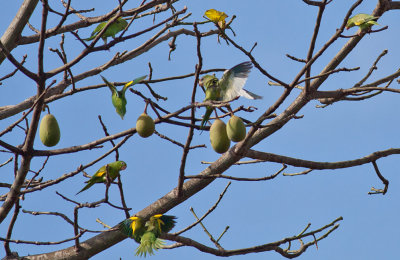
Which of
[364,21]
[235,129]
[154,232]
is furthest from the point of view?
[364,21]

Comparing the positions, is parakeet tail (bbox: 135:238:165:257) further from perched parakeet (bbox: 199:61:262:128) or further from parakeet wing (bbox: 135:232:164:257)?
perched parakeet (bbox: 199:61:262:128)

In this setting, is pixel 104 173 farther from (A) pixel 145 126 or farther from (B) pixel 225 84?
(B) pixel 225 84

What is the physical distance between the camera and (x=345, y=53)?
368 centimetres

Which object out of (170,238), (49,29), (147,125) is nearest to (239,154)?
(170,238)

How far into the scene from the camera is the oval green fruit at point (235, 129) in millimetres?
2629

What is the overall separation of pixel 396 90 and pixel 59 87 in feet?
7.35

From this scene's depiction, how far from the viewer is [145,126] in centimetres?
262

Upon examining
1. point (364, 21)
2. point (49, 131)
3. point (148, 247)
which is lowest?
point (148, 247)

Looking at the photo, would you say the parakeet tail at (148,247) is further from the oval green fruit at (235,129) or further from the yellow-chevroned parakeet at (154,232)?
the oval green fruit at (235,129)

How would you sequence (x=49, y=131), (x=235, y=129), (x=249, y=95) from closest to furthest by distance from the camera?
(x=235, y=129) < (x=49, y=131) < (x=249, y=95)

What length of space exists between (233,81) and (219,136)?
0.39 meters

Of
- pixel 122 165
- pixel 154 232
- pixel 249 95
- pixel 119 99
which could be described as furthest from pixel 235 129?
pixel 154 232

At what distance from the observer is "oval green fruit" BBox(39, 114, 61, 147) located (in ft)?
9.40

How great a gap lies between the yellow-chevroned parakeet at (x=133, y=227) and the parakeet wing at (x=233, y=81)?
0.97 meters
